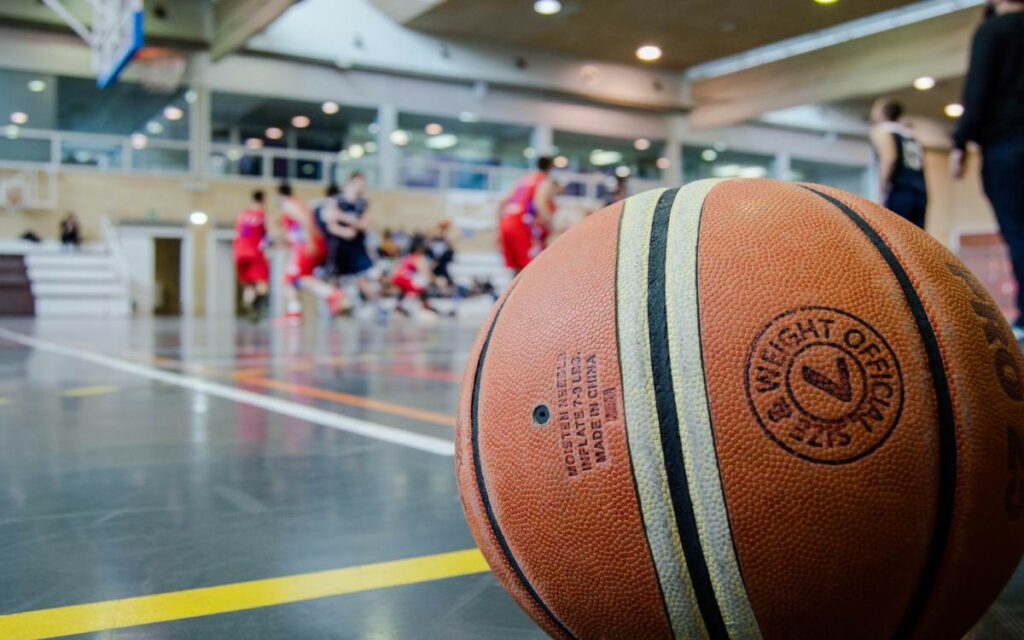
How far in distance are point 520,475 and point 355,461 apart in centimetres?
159

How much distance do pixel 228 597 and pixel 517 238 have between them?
11.0 meters

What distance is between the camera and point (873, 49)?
22.7m

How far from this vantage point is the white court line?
Answer: 3.05 metres

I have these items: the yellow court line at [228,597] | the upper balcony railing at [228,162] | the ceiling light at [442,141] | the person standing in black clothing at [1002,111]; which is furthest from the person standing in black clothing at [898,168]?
the ceiling light at [442,141]

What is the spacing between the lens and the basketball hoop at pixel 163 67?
2073 cm

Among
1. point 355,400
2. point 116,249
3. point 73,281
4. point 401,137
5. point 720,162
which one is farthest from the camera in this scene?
point 720,162

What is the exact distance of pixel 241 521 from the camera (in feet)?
6.68

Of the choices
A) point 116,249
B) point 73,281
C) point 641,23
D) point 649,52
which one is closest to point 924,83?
point 649,52

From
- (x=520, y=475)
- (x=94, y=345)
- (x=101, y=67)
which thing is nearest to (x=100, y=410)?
(x=520, y=475)

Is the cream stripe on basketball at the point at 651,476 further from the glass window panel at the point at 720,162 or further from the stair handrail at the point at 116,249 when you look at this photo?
the glass window panel at the point at 720,162

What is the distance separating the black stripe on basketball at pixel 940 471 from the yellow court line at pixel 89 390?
13.4ft

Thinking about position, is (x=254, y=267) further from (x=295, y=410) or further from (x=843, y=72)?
(x=843, y=72)

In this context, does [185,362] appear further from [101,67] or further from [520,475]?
[101,67]

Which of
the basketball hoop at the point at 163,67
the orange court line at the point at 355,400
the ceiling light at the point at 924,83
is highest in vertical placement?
the ceiling light at the point at 924,83
